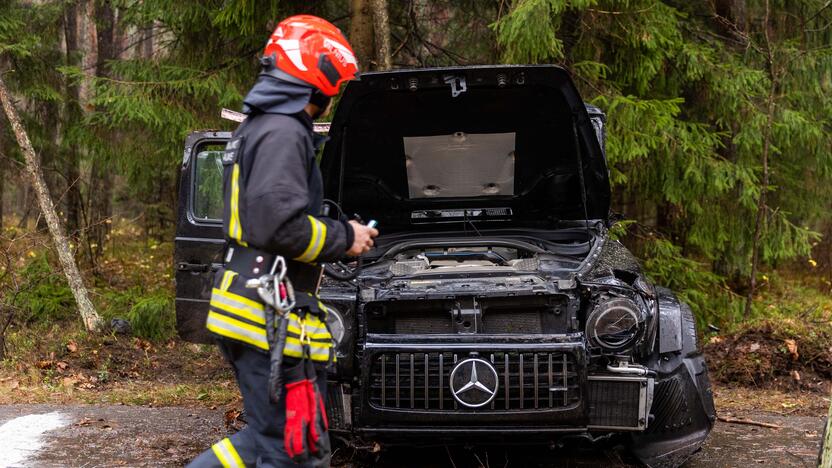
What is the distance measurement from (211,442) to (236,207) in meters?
2.64

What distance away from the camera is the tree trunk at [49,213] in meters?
8.52

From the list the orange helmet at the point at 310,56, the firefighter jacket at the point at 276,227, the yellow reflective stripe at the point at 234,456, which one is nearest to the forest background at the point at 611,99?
the orange helmet at the point at 310,56

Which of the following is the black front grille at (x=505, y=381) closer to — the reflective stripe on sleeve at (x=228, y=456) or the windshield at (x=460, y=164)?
the reflective stripe on sleeve at (x=228, y=456)

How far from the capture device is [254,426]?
309 cm

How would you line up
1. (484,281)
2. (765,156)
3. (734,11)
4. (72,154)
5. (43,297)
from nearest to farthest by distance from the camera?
(484,281)
(765,156)
(43,297)
(734,11)
(72,154)

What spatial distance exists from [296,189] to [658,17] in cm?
643

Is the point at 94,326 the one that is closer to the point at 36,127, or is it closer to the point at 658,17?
the point at 36,127

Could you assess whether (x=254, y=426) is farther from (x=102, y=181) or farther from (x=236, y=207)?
(x=102, y=181)

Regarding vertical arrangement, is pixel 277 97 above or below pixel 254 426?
above

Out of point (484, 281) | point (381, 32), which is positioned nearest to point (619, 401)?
point (484, 281)

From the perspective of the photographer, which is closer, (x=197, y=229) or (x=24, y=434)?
(x=24, y=434)

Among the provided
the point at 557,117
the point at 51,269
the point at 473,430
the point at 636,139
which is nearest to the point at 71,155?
the point at 51,269

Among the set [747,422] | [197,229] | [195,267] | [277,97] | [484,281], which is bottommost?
[747,422]

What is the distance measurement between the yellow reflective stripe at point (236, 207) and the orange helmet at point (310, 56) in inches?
15.9
